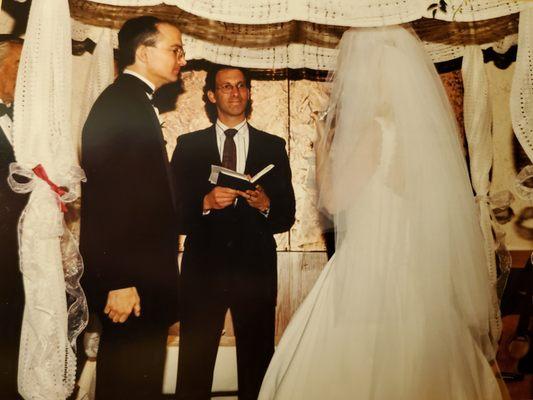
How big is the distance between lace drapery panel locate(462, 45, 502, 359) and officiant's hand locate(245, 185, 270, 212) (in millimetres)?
756

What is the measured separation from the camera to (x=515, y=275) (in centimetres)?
165

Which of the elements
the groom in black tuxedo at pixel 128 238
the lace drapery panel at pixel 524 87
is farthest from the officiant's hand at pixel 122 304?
the lace drapery panel at pixel 524 87

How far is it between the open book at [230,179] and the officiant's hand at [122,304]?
17.5 inches

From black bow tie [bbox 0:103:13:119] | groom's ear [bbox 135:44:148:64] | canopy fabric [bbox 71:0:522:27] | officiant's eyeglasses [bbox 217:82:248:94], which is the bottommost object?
black bow tie [bbox 0:103:13:119]

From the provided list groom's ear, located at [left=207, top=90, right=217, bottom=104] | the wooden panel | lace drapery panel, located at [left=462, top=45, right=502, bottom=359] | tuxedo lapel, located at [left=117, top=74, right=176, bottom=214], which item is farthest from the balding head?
lace drapery panel, located at [left=462, top=45, right=502, bottom=359]

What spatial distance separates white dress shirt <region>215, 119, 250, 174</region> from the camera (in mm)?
1595

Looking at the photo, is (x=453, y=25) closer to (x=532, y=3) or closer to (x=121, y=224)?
(x=532, y=3)

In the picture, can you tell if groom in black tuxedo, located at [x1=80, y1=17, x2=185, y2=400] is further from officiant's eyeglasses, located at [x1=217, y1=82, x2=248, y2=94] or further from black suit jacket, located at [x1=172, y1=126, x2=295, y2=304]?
officiant's eyeglasses, located at [x1=217, y1=82, x2=248, y2=94]

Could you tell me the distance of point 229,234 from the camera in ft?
5.09

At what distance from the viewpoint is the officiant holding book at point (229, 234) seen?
1498 millimetres

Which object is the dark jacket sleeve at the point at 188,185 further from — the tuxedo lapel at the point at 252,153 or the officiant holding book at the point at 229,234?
the tuxedo lapel at the point at 252,153

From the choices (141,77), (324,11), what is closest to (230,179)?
(141,77)

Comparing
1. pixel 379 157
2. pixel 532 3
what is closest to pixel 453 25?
pixel 532 3

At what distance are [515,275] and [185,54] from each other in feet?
4.60
